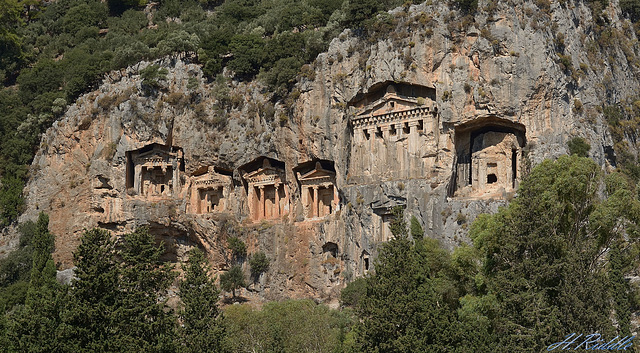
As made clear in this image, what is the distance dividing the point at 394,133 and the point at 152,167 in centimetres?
1850

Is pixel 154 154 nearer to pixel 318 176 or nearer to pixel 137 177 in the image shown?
pixel 137 177

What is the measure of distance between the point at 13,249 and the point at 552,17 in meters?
40.3

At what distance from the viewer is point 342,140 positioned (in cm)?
7475

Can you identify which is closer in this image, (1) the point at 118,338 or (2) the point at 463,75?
(1) the point at 118,338

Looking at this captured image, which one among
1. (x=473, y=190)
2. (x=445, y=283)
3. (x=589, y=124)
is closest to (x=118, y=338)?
(x=445, y=283)

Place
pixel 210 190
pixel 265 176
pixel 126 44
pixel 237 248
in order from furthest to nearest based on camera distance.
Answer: pixel 126 44, pixel 210 190, pixel 265 176, pixel 237 248

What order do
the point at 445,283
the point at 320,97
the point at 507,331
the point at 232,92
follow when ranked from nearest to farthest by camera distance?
the point at 507,331 < the point at 445,283 < the point at 320,97 < the point at 232,92

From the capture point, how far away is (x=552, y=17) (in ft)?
235

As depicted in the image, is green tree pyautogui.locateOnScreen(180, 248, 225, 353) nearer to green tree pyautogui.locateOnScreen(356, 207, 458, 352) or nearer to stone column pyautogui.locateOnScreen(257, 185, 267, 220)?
green tree pyautogui.locateOnScreen(356, 207, 458, 352)

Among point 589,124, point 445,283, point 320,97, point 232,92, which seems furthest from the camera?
point 232,92

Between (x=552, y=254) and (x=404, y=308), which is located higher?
(x=552, y=254)

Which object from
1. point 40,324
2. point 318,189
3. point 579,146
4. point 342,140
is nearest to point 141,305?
point 40,324

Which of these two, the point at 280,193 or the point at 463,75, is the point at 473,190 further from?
the point at 280,193

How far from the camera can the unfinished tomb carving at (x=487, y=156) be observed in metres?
70.6
